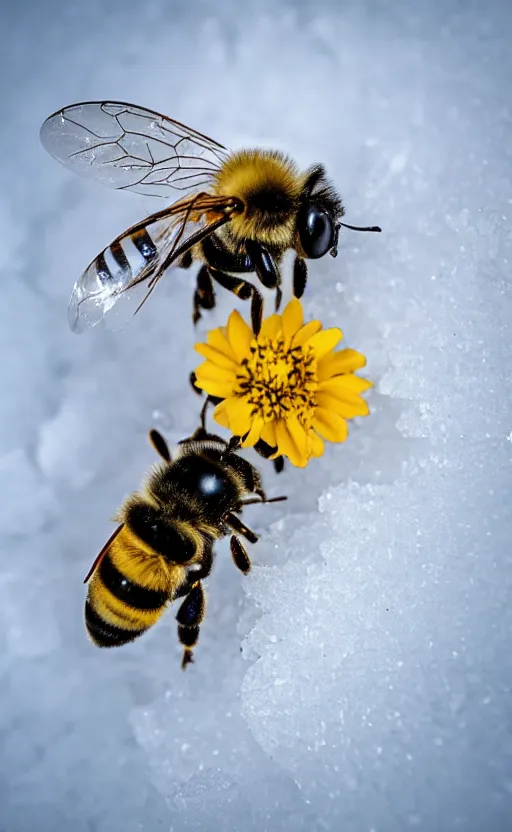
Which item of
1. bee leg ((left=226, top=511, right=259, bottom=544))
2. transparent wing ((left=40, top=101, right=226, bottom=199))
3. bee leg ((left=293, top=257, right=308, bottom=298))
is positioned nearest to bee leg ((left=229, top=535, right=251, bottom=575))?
bee leg ((left=226, top=511, right=259, bottom=544))

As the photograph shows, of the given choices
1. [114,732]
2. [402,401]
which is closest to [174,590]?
[114,732]

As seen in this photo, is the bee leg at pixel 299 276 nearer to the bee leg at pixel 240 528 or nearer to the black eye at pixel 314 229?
the black eye at pixel 314 229

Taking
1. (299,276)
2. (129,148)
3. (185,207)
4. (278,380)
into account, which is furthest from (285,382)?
(129,148)

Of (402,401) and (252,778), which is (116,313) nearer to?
(402,401)

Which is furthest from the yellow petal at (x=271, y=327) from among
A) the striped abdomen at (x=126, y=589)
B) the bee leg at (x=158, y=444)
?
the striped abdomen at (x=126, y=589)

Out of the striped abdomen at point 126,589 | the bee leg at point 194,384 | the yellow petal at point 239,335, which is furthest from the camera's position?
the bee leg at point 194,384

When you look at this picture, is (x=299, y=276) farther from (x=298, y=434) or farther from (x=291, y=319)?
(x=298, y=434)
